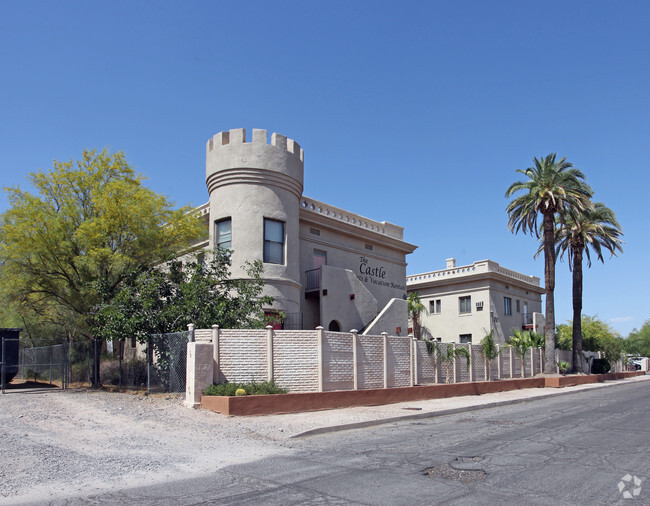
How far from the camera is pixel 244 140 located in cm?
2375

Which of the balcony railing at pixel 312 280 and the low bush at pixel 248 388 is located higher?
the balcony railing at pixel 312 280

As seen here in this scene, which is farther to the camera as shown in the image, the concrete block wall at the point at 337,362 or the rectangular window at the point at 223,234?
the rectangular window at the point at 223,234

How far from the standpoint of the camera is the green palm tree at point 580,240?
39.0m

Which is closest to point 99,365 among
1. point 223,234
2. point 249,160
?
point 223,234

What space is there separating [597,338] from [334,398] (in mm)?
46212

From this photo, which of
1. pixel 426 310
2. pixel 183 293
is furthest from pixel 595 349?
pixel 183 293

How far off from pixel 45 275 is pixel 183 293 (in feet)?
19.6

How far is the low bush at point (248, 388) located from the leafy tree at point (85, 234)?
6585 mm

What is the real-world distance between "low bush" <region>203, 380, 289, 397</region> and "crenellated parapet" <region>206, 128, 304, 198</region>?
980cm

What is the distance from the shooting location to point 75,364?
23.8 m

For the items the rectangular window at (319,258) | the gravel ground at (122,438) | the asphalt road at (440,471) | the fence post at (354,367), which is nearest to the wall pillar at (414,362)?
the gravel ground at (122,438)

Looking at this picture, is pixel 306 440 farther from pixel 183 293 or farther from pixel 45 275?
pixel 45 275

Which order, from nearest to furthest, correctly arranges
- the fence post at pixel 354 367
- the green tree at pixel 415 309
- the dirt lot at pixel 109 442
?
the dirt lot at pixel 109 442
the fence post at pixel 354 367
the green tree at pixel 415 309

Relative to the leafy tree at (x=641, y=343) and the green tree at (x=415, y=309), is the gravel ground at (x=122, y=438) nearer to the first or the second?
the green tree at (x=415, y=309)
